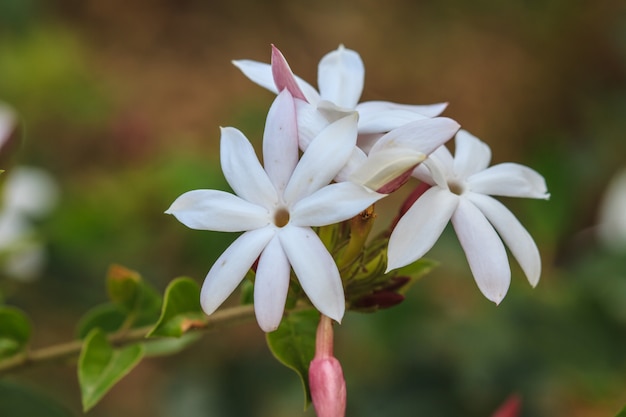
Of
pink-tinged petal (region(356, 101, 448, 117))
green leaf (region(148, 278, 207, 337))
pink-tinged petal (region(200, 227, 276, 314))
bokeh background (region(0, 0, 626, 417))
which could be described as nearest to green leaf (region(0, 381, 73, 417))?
bokeh background (region(0, 0, 626, 417))

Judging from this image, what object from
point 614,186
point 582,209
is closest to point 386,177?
point 614,186

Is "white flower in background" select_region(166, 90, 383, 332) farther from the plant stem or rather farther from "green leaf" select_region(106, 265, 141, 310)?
"green leaf" select_region(106, 265, 141, 310)

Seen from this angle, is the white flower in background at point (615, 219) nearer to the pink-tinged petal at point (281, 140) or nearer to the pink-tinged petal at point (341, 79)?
the pink-tinged petal at point (341, 79)

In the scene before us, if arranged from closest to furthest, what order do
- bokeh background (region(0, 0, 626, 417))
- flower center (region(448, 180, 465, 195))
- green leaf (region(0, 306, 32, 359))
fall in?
flower center (region(448, 180, 465, 195))
green leaf (region(0, 306, 32, 359))
bokeh background (region(0, 0, 626, 417))

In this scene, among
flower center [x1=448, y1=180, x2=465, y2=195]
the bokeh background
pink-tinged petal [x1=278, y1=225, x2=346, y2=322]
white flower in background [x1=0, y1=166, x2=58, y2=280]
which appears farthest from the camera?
the bokeh background

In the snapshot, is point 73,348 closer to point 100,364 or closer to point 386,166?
point 100,364

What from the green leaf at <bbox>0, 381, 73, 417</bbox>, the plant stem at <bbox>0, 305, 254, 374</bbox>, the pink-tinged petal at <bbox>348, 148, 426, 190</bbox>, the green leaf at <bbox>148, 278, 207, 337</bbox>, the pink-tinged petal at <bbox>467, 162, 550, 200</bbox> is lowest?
the green leaf at <bbox>0, 381, 73, 417</bbox>

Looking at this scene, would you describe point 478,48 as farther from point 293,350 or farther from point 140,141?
point 293,350

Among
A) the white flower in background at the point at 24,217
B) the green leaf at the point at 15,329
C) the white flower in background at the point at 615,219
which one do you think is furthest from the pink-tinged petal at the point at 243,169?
the white flower in background at the point at 615,219

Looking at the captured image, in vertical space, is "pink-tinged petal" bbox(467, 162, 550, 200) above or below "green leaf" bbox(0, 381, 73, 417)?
above
